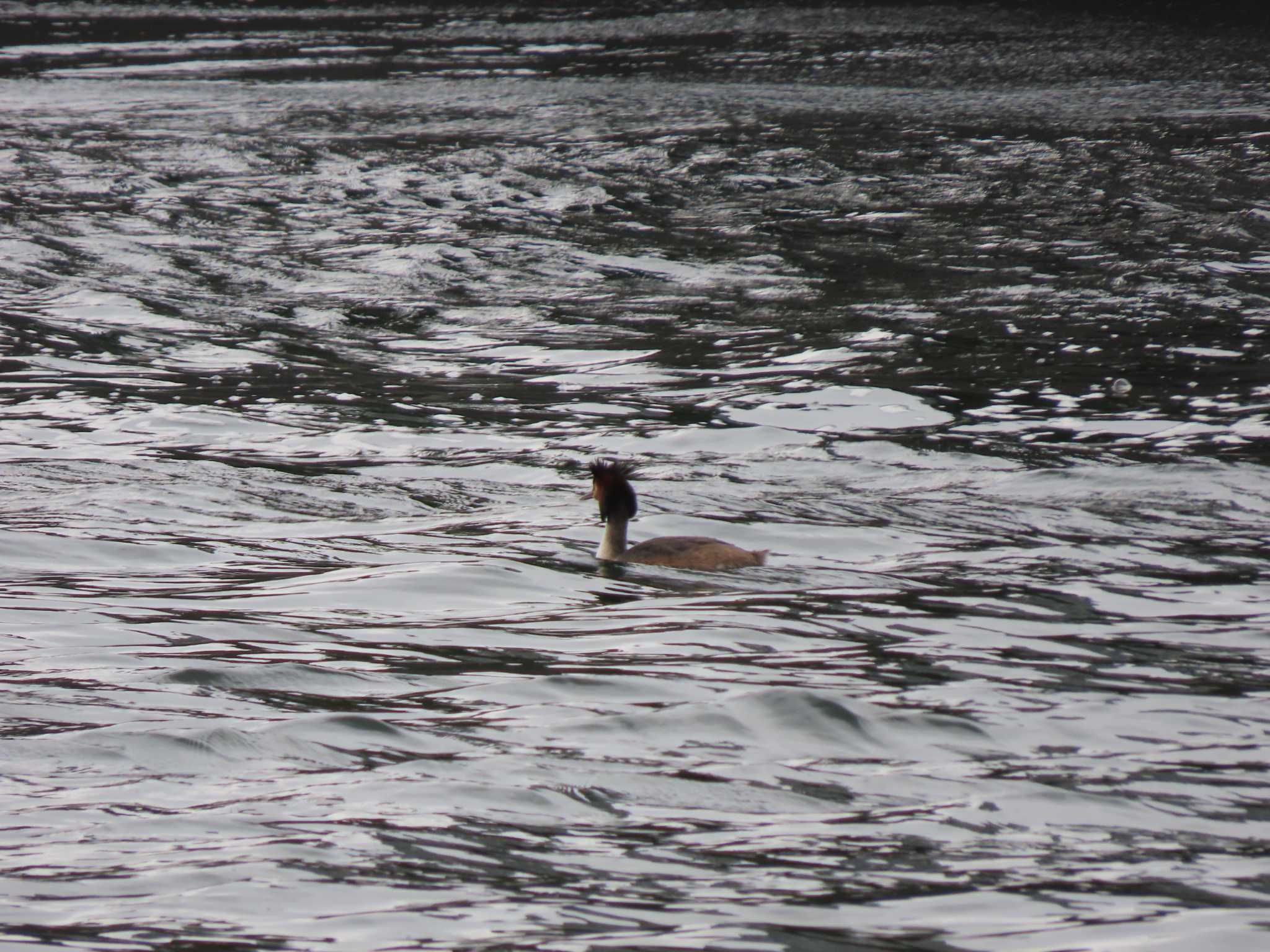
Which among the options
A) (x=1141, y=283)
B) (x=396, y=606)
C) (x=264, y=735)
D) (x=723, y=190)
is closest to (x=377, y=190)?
(x=723, y=190)

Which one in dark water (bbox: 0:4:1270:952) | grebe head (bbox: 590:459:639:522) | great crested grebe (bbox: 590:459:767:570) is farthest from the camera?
grebe head (bbox: 590:459:639:522)

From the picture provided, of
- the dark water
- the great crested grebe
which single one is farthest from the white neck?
the dark water

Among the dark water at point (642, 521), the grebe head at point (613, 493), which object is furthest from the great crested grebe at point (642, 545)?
the dark water at point (642, 521)

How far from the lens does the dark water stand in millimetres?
5398

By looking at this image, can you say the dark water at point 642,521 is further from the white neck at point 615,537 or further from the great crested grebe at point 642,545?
the white neck at point 615,537

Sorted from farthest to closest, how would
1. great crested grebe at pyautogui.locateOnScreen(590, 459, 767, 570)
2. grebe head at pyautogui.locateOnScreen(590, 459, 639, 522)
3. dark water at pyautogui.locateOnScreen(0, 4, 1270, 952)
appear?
grebe head at pyautogui.locateOnScreen(590, 459, 639, 522)
great crested grebe at pyautogui.locateOnScreen(590, 459, 767, 570)
dark water at pyautogui.locateOnScreen(0, 4, 1270, 952)

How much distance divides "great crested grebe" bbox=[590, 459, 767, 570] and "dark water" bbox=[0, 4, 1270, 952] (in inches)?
5.3

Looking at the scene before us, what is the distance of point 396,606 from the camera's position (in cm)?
878

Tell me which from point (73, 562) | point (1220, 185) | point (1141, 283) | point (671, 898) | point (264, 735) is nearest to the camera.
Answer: point (671, 898)

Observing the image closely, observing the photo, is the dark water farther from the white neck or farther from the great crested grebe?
the white neck

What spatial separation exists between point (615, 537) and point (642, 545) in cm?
17

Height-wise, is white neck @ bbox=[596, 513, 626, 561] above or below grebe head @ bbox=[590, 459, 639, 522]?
below

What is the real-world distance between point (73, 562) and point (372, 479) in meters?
2.54

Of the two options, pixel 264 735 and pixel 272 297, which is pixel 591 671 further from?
pixel 272 297
